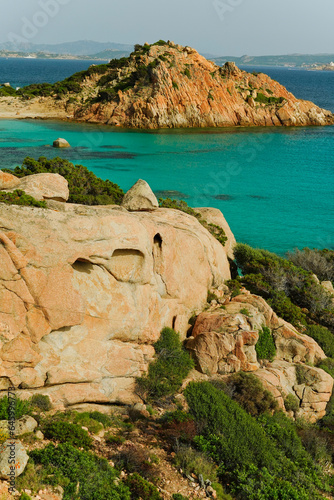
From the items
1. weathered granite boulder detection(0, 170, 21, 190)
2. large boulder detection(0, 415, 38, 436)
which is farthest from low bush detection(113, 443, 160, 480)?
weathered granite boulder detection(0, 170, 21, 190)

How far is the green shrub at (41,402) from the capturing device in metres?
10.2

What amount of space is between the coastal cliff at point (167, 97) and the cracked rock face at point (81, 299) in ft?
208

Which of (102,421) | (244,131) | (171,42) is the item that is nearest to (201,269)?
(102,421)

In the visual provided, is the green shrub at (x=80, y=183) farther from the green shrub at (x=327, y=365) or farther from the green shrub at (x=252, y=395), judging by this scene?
the green shrub at (x=327, y=365)

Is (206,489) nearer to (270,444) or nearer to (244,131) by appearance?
(270,444)

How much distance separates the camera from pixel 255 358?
14.0m

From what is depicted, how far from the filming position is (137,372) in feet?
41.6

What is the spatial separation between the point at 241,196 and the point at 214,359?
97.1 feet

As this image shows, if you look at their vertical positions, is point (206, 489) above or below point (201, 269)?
below

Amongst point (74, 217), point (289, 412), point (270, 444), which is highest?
point (74, 217)

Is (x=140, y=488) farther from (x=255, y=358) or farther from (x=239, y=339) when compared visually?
(x=255, y=358)

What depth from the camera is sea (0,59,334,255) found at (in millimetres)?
34781

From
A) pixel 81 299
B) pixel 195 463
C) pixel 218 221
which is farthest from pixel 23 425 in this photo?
pixel 218 221

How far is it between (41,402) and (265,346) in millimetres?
8272
